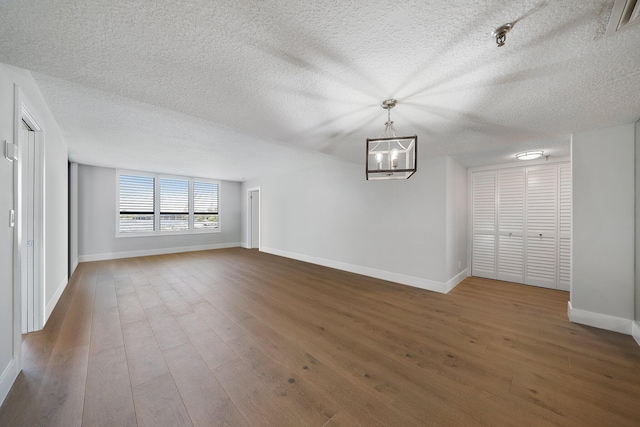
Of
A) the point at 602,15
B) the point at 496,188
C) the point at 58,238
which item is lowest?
the point at 58,238

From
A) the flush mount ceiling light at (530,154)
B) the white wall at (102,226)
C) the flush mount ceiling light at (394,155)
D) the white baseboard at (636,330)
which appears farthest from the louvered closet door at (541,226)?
the white wall at (102,226)

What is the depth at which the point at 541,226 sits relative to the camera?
405cm

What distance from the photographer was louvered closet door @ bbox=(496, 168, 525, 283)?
4.24m

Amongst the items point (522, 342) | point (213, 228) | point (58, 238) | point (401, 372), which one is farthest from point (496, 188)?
point (213, 228)

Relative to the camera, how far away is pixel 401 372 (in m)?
1.85

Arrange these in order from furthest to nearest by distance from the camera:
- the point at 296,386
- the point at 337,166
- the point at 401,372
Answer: the point at 337,166 → the point at 401,372 → the point at 296,386

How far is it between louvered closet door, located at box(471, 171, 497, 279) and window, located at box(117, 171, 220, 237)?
24.3 feet

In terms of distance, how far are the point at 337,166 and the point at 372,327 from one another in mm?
3565

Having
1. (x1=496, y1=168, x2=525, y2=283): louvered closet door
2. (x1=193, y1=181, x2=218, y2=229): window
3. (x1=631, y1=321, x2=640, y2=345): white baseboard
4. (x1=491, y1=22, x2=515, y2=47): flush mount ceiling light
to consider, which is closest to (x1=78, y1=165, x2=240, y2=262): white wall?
(x1=193, y1=181, x2=218, y2=229): window

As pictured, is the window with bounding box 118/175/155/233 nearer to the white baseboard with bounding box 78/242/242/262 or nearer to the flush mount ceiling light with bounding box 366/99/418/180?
the white baseboard with bounding box 78/242/242/262

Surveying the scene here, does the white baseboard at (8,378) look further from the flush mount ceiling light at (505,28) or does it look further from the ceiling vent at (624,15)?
the ceiling vent at (624,15)

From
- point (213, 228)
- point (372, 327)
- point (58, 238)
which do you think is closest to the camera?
point (372, 327)

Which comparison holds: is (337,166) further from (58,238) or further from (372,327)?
(58,238)

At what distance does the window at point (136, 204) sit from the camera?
6.23 metres
